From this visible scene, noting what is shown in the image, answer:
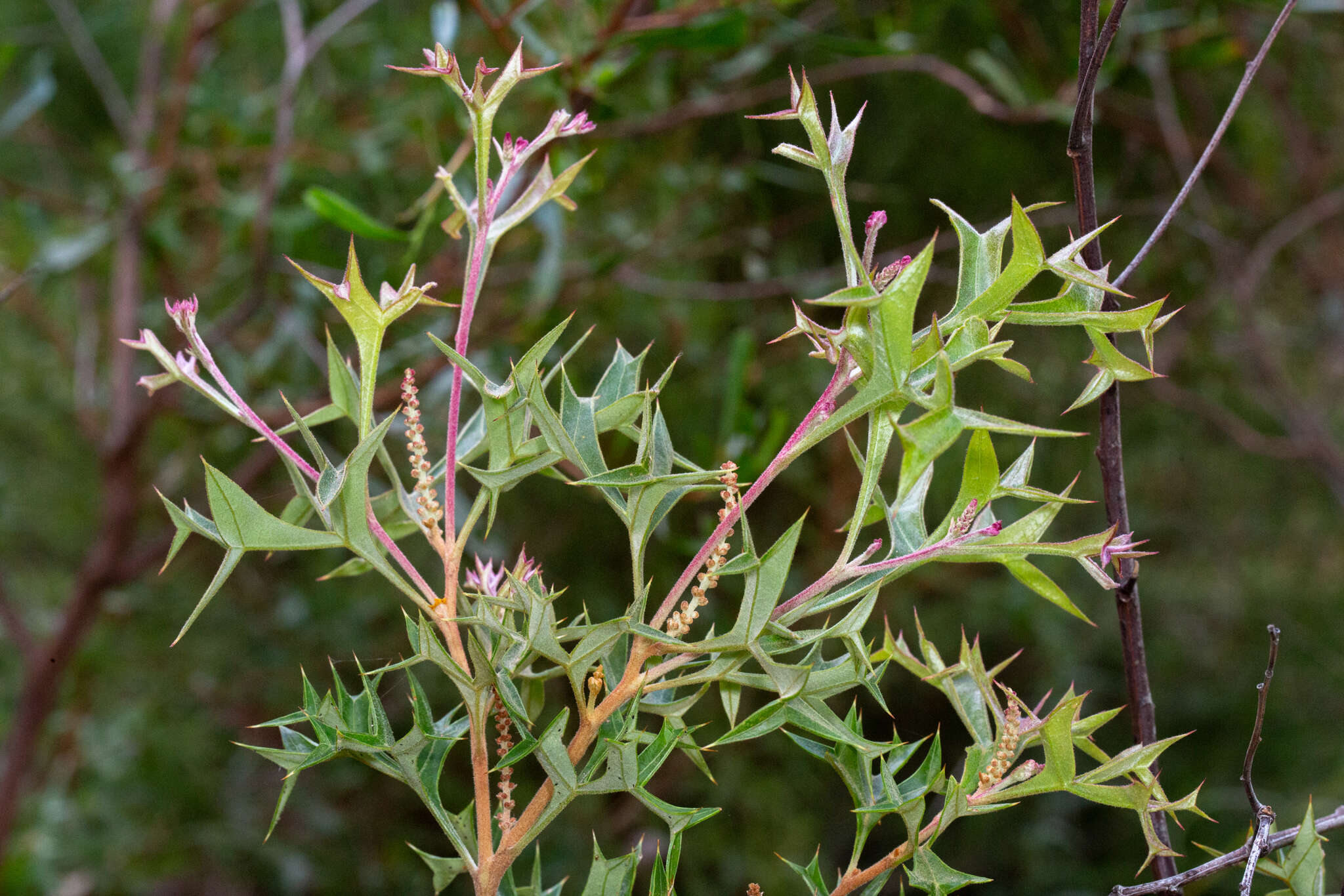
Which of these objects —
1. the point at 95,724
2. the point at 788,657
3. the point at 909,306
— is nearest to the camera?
the point at 909,306

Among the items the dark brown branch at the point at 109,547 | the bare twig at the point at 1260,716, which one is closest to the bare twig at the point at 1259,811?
the bare twig at the point at 1260,716

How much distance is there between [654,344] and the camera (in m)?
0.59

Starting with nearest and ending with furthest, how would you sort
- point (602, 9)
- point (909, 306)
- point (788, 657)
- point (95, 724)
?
1. point (909, 306)
2. point (788, 657)
3. point (602, 9)
4. point (95, 724)

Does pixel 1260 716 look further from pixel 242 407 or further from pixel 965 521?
pixel 242 407

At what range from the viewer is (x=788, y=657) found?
1.04ft

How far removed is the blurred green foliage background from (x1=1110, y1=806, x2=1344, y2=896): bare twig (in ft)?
0.81

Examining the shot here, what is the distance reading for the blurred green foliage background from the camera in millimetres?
664

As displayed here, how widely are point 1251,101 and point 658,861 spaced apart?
3.51ft

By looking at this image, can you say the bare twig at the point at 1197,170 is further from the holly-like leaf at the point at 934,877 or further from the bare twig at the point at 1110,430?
the holly-like leaf at the point at 934,877

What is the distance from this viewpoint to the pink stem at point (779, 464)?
19 cm

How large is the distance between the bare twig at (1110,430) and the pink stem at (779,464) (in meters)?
0.06

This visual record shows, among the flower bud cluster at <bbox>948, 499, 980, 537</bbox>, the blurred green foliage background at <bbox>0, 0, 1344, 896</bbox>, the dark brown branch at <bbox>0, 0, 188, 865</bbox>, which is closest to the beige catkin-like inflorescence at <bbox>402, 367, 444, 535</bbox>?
the flower bud cluster at <bbox>948, 499, 980, 537</bbox>

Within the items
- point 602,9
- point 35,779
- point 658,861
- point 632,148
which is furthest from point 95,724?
point 658,861

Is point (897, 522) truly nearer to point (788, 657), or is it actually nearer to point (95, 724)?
point (788, 657)
